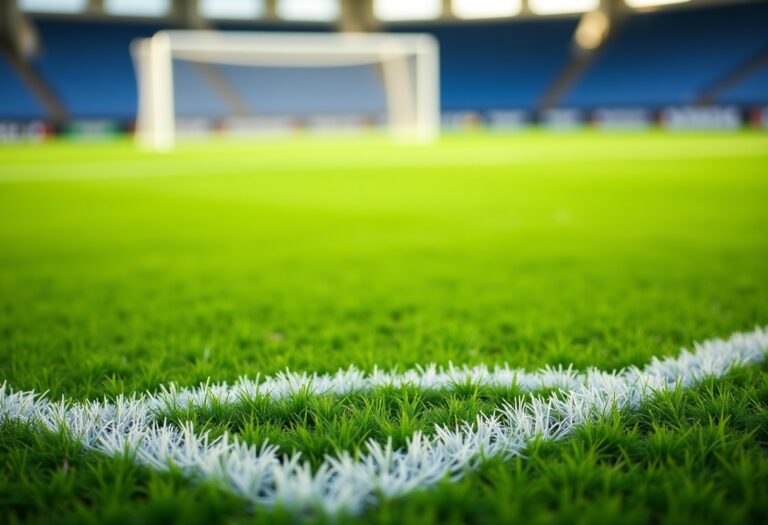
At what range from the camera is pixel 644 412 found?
5.56 ft

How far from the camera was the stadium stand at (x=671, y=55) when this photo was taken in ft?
101

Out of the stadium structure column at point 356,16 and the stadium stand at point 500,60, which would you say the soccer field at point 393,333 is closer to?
the stadium stand at point 500,60

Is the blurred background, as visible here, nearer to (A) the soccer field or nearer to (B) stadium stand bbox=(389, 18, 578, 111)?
(B) stadium stand bbox=(389, 18, 578, 111)

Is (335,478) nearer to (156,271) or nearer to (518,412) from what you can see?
(518,412)

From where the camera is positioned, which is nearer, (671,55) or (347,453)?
(347,453)

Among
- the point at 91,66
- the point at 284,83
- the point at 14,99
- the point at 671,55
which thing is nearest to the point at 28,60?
the point at 14,99

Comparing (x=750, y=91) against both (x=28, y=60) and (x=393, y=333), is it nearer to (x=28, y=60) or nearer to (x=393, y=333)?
(x=393, y=333)

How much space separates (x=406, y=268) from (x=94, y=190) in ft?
22.1

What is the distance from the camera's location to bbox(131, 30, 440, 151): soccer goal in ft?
74.2

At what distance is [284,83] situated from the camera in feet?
114

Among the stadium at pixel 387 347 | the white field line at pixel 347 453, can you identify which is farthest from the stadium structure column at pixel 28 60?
the white field line at pixel 347 453

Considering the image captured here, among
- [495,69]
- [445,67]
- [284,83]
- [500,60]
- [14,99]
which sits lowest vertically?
[14,99]

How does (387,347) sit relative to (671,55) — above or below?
below

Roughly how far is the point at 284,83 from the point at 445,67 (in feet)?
32.0
